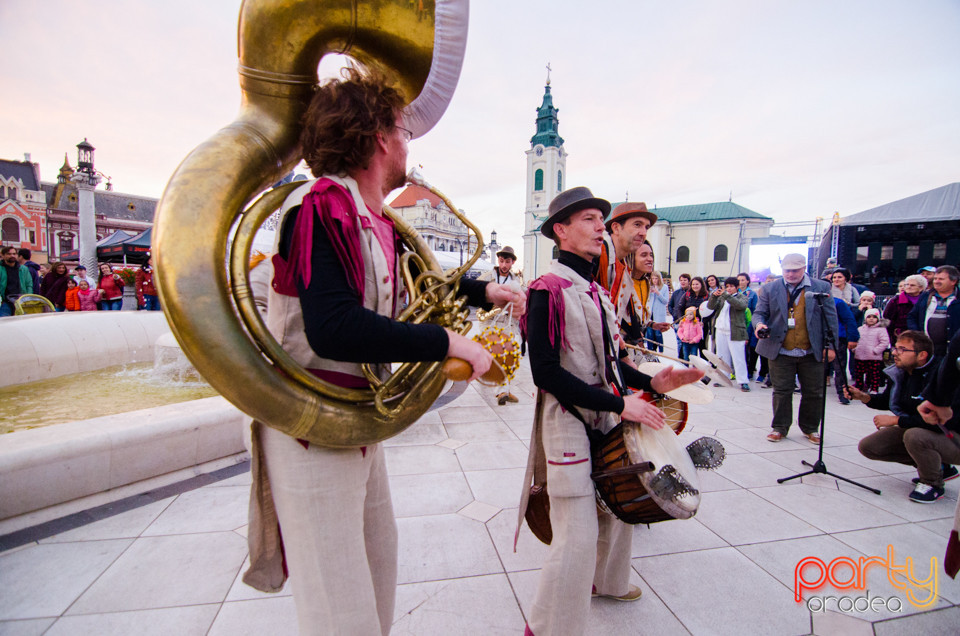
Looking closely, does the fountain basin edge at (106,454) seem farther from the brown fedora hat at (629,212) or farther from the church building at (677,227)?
the church building at (677,227)

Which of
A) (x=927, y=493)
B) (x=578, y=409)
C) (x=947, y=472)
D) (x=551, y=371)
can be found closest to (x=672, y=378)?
(x=578, y=409)

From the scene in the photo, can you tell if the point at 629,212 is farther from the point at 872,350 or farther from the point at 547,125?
the point at 547,125

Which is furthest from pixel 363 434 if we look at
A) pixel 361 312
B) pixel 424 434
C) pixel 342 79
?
pixel 424 434

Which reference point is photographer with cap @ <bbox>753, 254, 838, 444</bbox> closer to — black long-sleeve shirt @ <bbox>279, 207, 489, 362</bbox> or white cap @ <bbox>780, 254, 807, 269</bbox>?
white cap @ <bbox>780, 254, 807, 269</bbox>

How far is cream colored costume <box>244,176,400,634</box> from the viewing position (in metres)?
1.16

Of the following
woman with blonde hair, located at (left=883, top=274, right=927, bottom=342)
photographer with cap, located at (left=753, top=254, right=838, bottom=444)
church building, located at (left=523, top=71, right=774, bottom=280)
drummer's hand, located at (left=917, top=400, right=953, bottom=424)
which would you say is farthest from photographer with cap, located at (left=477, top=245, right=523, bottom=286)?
church building, located at (left=523, top=71, right=774, bottom=280)

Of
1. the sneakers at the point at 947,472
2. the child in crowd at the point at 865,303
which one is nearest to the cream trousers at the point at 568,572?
the sneakers at the point at 947,472

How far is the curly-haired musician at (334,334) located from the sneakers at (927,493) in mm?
4100

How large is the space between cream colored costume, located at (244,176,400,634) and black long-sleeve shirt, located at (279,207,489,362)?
0.46 ft

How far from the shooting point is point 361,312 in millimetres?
1047

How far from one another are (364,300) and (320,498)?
0.55 metres

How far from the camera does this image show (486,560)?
2492 millimetres

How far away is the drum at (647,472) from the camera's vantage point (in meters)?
1.57

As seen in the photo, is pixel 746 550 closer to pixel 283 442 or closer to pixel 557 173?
pixel 283 442
